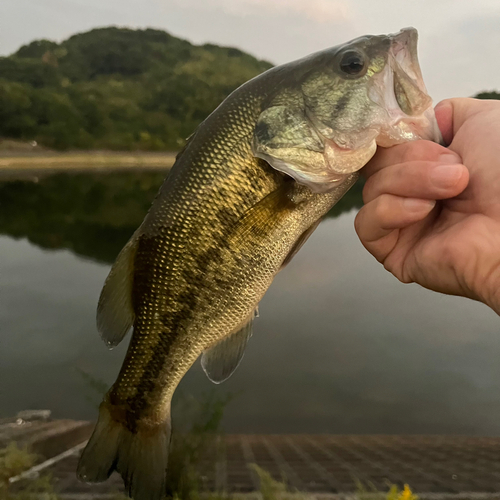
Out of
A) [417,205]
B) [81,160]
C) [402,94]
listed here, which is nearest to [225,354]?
[417,205]

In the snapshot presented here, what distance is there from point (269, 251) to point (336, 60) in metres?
0.88

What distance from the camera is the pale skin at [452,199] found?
1.35 metres

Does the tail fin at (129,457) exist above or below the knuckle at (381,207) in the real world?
below

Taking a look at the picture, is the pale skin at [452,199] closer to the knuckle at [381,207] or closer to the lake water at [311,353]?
the knuckle at [381,207]

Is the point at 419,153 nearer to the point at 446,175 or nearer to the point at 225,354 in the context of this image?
the point at 446,175

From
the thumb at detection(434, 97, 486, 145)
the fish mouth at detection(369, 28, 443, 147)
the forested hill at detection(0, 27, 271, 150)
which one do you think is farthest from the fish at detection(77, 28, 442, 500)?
the forested hill at detection(0, 27, 271, 150)

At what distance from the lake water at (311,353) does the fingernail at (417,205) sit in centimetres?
508

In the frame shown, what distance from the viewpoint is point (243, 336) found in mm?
1762

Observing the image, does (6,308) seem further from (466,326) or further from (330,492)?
(466,326)

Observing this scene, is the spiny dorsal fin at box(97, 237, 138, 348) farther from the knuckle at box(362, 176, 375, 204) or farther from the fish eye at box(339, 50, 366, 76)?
the fish eye at box(339, 50, 366, 76)

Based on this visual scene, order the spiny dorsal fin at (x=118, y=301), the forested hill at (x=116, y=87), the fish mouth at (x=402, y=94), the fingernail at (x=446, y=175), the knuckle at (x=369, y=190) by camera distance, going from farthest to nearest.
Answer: the forested hill at (x=116, y=87) < the spiny dorsal fin at (x=118, y=301) < the knuckle at (x=369, y=190) < the fish mouth at (x=402, y=94) < the fingernail at (x=446, y=175)

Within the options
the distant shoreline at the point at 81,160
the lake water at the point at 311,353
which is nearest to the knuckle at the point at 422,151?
the lake water at the point at 311,353

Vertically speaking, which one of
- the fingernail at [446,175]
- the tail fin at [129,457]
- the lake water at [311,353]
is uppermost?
the fingernail at [446,175]

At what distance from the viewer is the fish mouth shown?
4.58ft
